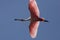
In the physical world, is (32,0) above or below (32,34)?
above

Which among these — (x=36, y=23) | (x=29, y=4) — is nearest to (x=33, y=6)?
(x=29, y=4)

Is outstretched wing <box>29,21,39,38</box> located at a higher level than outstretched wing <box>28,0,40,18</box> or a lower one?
lower

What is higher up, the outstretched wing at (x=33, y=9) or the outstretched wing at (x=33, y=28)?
the outstretched wing at (x=33, y=9)

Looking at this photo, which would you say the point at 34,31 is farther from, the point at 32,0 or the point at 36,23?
the point at 32,0

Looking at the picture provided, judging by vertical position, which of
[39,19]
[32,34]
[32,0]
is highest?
[32,0]

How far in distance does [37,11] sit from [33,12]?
33 millimetres

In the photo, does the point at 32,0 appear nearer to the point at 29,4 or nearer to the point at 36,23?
the point at 29,4

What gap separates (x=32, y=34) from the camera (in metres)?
0.87

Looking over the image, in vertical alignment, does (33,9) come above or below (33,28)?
above

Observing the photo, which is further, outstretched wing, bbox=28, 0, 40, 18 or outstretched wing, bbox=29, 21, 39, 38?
outstretched wing, bbox=29, 21, 39, 38

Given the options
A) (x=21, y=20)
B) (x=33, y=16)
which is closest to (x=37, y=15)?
(x=33, y=16)

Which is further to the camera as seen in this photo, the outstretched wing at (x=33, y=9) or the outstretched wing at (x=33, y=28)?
the outstretched wing at (x=33, y=28)

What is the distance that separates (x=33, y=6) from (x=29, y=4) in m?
0.03

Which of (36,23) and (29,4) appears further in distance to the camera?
(36,23)
